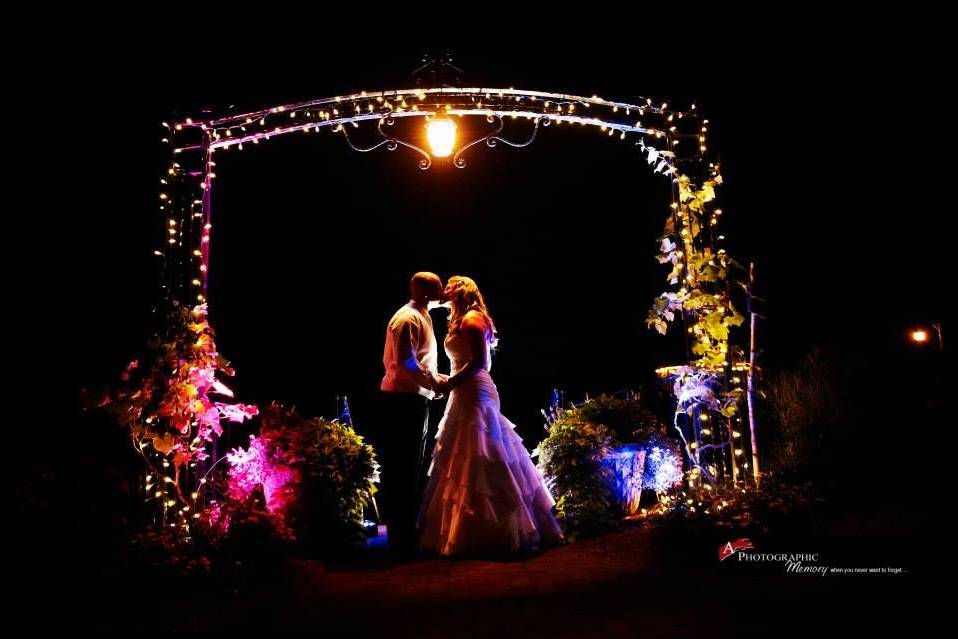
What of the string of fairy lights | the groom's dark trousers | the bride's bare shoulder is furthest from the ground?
the bride's bare shoulder

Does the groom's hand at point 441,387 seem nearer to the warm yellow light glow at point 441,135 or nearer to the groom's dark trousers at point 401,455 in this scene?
the groom's dark trousers at point 401,455

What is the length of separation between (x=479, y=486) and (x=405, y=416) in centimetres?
91

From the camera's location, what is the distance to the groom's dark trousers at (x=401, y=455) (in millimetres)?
5242

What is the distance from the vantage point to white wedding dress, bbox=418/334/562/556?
4977mm

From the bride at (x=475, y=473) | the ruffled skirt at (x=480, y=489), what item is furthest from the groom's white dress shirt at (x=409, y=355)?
the ruffled skirt at (x=480, y=489)

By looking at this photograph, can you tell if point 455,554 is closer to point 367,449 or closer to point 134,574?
point 367,449

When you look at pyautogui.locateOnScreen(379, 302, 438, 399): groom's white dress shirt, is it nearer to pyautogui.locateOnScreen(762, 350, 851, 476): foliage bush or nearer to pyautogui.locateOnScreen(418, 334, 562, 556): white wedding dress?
pyautogui.locateOnScreen(418, 334, 562, 556): white wedding dress

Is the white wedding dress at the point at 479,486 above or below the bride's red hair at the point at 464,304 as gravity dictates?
below

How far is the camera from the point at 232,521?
4574 mm

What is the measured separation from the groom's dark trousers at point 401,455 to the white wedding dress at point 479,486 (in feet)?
0.40

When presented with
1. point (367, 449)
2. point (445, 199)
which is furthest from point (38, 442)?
point (445, 199)

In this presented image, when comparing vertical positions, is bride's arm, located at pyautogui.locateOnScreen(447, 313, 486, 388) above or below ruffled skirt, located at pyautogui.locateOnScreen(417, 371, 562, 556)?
above

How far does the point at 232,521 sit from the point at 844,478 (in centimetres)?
480

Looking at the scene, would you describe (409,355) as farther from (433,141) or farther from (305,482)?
(433,141)
